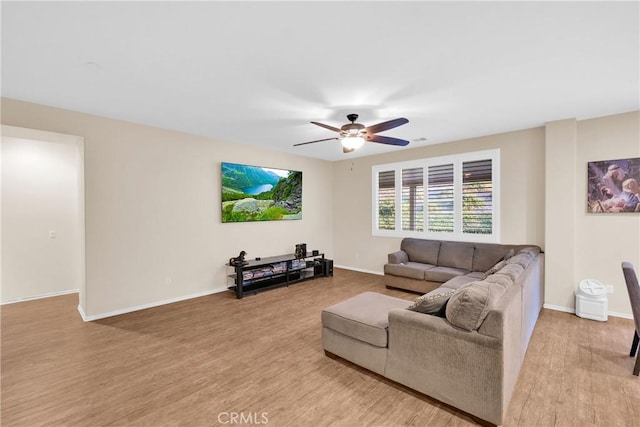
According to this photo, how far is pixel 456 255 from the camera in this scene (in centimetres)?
495

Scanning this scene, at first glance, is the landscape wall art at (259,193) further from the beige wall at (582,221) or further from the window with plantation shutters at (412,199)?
the beige wall at (582,221)

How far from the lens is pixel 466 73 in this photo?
265 cm

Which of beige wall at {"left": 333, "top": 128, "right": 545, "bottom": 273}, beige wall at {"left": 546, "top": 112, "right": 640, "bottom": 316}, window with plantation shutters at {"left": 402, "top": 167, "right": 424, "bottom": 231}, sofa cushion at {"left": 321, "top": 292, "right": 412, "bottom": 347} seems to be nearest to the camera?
sofa cushion at {"left": 321, "top": 292, "right": 412, "bottom": 347}

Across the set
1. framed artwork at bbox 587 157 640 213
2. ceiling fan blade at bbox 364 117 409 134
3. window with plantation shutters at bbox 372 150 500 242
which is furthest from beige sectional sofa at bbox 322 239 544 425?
window with plantation shutters at bbox 372 150 500 242

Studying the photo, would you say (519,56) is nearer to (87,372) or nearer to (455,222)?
(455,222)

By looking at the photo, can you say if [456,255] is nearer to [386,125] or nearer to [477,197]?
[477,197]

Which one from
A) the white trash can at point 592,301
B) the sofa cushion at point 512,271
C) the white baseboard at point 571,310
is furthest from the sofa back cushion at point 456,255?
the sofa cushion at point 512,271

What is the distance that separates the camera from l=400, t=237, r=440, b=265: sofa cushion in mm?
5242

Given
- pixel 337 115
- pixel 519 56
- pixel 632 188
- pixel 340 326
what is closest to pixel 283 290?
pixel 340 326

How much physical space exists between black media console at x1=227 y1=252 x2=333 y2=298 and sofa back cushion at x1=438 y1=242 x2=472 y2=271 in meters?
2.32

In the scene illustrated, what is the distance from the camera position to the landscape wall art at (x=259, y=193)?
519 centimetres

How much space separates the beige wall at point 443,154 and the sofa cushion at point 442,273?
40.9 inches

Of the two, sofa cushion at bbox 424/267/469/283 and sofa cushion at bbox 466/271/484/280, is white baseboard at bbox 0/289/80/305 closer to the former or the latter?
sofa cushion at bbox 424/267/469/283

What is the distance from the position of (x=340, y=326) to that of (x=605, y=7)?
3.05 metres
